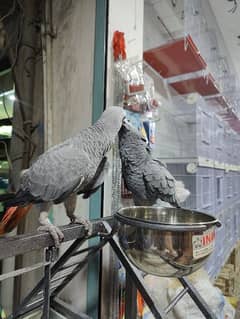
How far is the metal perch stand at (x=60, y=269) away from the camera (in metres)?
0.44

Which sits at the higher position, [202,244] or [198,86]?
[198,86]

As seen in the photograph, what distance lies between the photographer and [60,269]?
0.67m

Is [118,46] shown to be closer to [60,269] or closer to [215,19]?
[60,269]

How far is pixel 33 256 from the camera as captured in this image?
1.11 meters

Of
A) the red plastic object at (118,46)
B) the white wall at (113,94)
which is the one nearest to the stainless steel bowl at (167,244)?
the white wall at (113,94)

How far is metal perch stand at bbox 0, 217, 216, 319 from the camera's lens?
441 millimetres

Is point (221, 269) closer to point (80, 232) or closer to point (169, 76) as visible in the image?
point (169, 76)

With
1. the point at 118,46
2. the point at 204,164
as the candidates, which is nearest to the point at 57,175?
the point at 118,46

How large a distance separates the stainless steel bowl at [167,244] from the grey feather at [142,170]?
0.23 meters

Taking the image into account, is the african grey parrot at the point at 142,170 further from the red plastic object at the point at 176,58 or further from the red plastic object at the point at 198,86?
the red plastic object at the point at 198,86

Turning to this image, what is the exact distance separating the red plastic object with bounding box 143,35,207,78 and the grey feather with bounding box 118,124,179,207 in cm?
78

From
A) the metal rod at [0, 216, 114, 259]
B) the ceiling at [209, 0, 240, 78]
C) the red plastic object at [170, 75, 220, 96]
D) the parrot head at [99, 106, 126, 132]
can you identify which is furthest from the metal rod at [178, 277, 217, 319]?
the ceiling at [209, 0, 240, 78]

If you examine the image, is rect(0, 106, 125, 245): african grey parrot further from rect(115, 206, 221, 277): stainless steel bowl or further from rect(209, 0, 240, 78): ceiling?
rect(209, 0, 240, 78): ceiling

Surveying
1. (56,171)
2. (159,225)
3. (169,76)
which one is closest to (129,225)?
(159,225)
